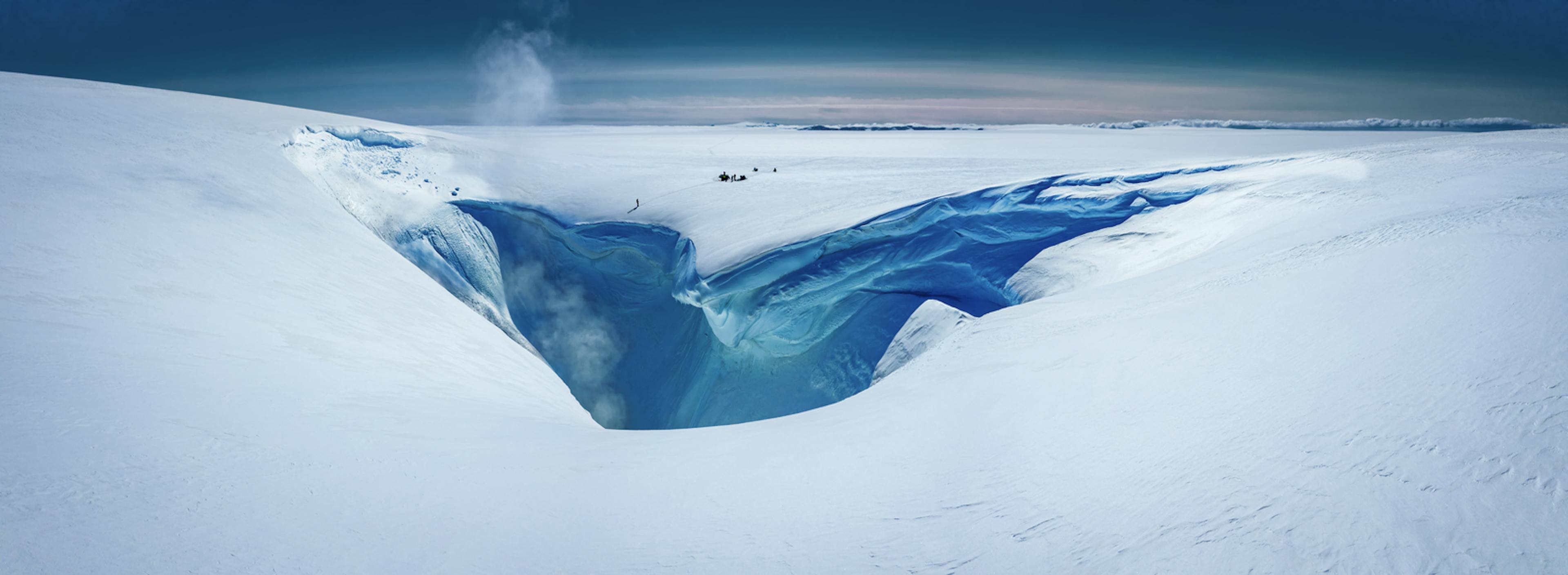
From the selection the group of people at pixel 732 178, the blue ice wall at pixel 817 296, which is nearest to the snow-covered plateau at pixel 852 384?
the blue ice wall at pixel 817 296

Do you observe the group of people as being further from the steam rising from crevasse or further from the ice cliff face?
the steam rising from crevasse

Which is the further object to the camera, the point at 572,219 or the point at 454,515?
the point at 572,219

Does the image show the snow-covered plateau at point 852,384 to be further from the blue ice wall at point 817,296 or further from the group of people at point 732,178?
the group of people at point 732,178

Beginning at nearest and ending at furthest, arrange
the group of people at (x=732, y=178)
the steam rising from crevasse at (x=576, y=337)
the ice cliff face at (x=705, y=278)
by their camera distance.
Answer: the ice cliff face at (x=705, y=278) → the steam rising from crevasse at (x=576, y=337) → the group of people at (x=732, y=178)

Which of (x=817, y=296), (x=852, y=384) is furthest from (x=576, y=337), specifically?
(x=852, y=384)

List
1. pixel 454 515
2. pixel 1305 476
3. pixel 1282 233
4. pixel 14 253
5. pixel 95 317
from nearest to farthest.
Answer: pixel 1305 476 → pixel 454 515 → pixel 95 317 → pixel 14 253 → pixel 1282 233

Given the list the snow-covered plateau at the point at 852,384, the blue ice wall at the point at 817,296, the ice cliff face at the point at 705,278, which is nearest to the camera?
the snow-covered plateau at the point at 852,384

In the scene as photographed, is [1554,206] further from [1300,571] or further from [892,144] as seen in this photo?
[892,144]

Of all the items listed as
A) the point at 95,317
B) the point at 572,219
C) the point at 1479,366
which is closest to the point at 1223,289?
the point at 1479,366
